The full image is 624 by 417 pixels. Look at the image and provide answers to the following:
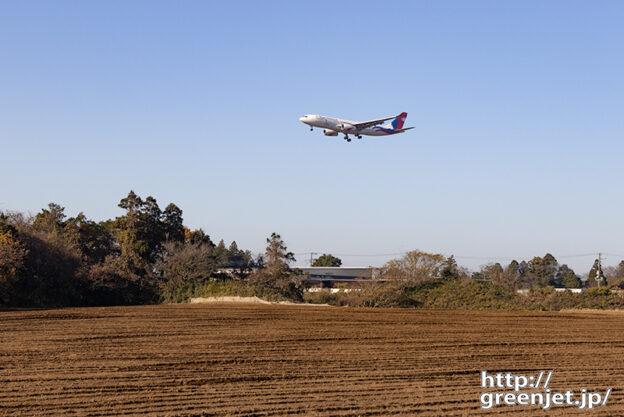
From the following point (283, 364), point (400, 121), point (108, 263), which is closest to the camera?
point (283, 364)

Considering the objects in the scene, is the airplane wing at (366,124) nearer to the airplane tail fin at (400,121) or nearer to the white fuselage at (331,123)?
the white fuselage at (331,123)

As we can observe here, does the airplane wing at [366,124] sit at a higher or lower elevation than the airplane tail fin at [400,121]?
lower

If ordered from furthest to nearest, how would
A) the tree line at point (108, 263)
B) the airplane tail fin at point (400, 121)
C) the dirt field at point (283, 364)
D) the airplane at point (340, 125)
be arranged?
1. the airplane tail fin at point (400, 121)
2. the airplane at point (340, 125)
3. the tree line at point (108, 263)
4. the dirt field at point (283, 364)

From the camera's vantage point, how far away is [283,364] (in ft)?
59.9

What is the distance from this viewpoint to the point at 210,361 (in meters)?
18.8

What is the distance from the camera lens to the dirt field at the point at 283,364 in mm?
12898

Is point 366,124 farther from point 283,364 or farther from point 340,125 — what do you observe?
point 283,364

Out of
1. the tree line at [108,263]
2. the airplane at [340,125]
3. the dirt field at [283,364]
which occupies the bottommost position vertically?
the dirt field at [283,364]

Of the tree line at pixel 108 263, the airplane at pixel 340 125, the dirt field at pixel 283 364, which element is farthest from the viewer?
the airplane at pixel 340 125

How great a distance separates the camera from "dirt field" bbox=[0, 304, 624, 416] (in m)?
12.9

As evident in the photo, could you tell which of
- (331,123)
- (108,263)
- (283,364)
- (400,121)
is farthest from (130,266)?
(283,364)

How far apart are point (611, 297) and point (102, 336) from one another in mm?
39438

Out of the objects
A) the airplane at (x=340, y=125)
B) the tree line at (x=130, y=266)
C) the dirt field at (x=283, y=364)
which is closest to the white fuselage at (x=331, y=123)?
the airplane at (x=340, y=125)

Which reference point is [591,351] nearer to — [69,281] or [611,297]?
[611,297]
